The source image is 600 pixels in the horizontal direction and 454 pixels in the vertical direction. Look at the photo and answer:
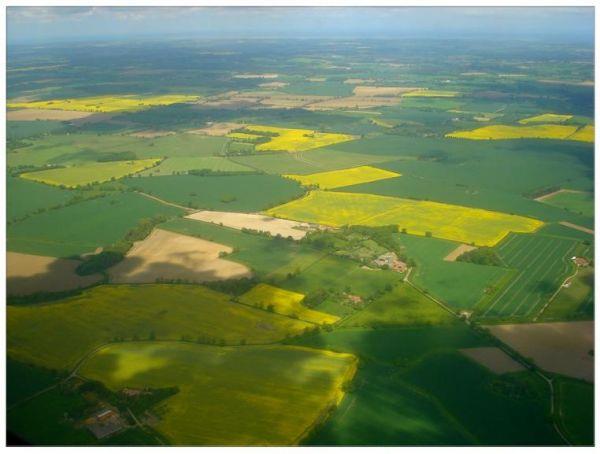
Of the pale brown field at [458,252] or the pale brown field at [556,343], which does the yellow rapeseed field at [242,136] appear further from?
the pale brown field at [556,343]

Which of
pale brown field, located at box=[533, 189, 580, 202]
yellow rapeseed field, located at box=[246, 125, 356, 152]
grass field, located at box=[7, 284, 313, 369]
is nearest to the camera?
grass field, located at box=[7, 284, 313, 369]

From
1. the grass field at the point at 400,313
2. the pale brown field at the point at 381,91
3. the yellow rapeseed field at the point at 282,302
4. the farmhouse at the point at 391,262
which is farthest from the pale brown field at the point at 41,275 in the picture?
the pale brown field at the point at 381,91

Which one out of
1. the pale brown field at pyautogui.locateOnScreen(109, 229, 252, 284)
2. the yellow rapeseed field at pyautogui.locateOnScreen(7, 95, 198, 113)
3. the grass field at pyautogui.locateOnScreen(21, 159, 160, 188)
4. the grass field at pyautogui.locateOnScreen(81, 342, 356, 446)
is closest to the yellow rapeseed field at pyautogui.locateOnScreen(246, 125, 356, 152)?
the grass field at pyautogui.locateOnScreen(21, 159, 160, 188)

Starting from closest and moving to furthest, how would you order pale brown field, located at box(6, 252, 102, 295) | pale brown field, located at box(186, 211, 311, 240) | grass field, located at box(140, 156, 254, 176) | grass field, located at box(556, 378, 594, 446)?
grass field, located at box(556, 378, 594, 446) < pale brown field, located at box(6, 252, 102, 295) < pale brown field, located at box(186, 211, 311, 240) < grass field, located at box(140, 156, 254, 176)

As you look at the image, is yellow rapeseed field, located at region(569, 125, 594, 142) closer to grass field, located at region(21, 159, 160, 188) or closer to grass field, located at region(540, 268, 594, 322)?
grass field, located at region(540, 268, 594, 322)

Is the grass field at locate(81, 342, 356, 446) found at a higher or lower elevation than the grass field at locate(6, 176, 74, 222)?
lower

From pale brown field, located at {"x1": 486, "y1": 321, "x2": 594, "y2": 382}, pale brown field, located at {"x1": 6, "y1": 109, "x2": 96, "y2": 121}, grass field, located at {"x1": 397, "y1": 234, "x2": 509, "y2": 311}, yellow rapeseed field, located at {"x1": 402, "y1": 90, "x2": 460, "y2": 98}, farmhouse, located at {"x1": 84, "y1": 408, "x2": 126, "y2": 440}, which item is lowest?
farmhouse, located at {"x1": 84, "y1": 408, "x2": 126, "y2": 440}

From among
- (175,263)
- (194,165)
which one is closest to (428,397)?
(175,263)
